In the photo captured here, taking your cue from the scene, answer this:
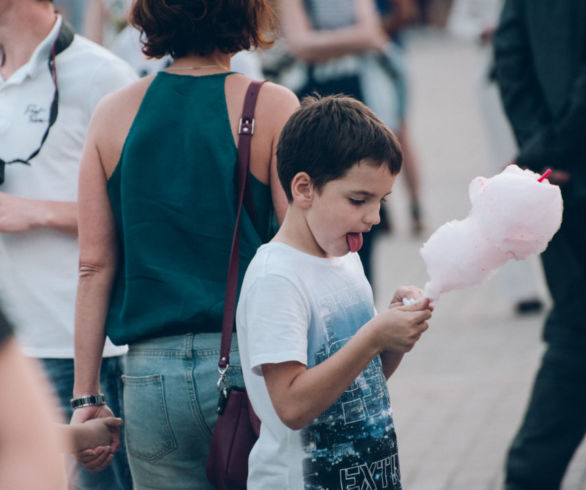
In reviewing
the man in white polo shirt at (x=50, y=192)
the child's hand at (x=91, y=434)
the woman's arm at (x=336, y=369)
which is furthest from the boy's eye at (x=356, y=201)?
the man in white polo shirt at (x=50, y=192)

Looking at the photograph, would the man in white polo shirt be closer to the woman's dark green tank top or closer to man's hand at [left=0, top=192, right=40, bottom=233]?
man's hand at [left=0, top=192, right=40, bottom=233]

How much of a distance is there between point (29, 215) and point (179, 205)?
64cm

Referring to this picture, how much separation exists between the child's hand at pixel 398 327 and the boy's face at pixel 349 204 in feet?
0.70

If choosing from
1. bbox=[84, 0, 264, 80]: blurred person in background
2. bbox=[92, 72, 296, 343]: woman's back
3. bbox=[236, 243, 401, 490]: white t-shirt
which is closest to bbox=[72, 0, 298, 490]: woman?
bbox=[92, 72, 296, 343]: woman's back

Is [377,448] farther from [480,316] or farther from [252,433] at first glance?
[480,316]

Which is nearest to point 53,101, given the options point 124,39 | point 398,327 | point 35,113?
point 35,113

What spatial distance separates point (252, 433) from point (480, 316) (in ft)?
16.9

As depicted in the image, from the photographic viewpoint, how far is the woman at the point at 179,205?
99.7 inches

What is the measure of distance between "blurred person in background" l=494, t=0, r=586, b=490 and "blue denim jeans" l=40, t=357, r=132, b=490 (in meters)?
1.57

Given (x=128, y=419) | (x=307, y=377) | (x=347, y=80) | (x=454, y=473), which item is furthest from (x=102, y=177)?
(x=347, y=80)

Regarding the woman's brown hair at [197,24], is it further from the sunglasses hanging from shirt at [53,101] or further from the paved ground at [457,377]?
the paved ground at [457,377]

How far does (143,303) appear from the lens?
8.42ft

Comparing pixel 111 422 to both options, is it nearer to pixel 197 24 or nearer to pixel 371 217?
pixel 371 217

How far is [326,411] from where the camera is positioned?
231 centimetres
